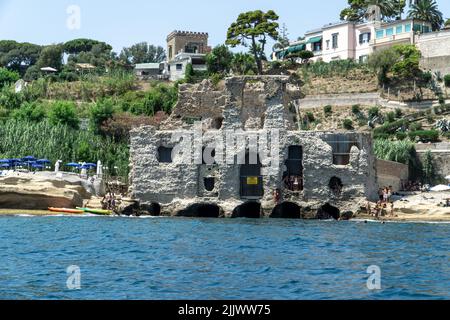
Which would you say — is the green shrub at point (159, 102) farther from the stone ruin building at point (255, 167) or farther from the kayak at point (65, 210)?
the kayak at point (65, 210)

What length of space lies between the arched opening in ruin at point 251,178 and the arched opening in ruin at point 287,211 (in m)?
1.38

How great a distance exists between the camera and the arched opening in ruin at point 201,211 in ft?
172

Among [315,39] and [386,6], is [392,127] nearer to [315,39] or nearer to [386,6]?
[315,39]

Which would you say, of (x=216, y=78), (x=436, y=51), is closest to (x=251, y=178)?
(x=216, y=78)

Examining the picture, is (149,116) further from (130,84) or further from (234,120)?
(234,120)

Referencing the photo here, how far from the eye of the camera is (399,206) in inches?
1973

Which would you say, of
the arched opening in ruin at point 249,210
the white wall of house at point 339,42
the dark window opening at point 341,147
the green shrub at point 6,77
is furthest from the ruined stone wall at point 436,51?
the green shrub at point 6,77

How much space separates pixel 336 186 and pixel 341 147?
96.5 inches

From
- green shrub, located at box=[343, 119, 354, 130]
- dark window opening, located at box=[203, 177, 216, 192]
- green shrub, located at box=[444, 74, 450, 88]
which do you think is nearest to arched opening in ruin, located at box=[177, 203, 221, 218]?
dark window opening, located at box=[203, 177, 216, 192]

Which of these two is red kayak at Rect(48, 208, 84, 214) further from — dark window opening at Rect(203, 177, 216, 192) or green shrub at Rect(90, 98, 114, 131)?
green shrub at Rect(90, 98, 114, 131)

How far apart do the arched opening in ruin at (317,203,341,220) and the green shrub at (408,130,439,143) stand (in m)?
23.5

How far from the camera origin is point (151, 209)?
53500mm

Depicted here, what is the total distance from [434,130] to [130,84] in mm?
42295

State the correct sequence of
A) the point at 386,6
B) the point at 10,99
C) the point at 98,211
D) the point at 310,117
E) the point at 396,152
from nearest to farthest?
the point at 98,211, the point at 396,152, the point at 310,117, the point at 10,99, the point at 386,6
